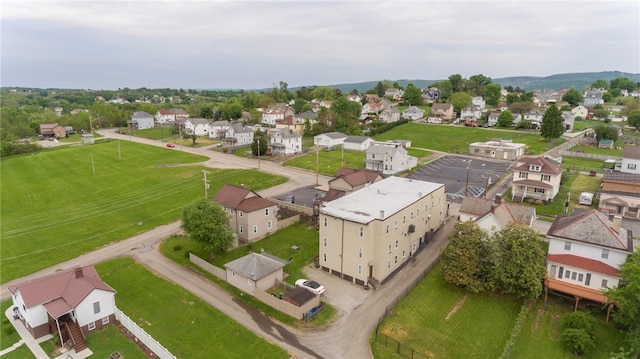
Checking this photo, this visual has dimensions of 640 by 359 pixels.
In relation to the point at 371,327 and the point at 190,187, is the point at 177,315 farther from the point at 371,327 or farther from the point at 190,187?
the point at 190,187

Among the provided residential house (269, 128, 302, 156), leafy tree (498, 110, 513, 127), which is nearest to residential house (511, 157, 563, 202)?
residential house (269, 128, 302, 156)

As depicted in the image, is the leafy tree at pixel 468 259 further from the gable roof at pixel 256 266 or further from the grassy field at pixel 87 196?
the grassy field at pixel 87 196

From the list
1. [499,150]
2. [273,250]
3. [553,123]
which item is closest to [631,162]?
A: [499,150]

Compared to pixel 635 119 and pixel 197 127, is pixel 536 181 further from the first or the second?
pixel 197 127

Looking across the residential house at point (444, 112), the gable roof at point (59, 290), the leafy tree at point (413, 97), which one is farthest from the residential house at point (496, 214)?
the leafy tree at point (413, 97)

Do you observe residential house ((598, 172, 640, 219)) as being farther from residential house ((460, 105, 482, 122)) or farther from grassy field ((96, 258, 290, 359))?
residential house ((460, 105, 482, 122))

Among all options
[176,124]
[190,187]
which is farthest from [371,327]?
[176,124]
